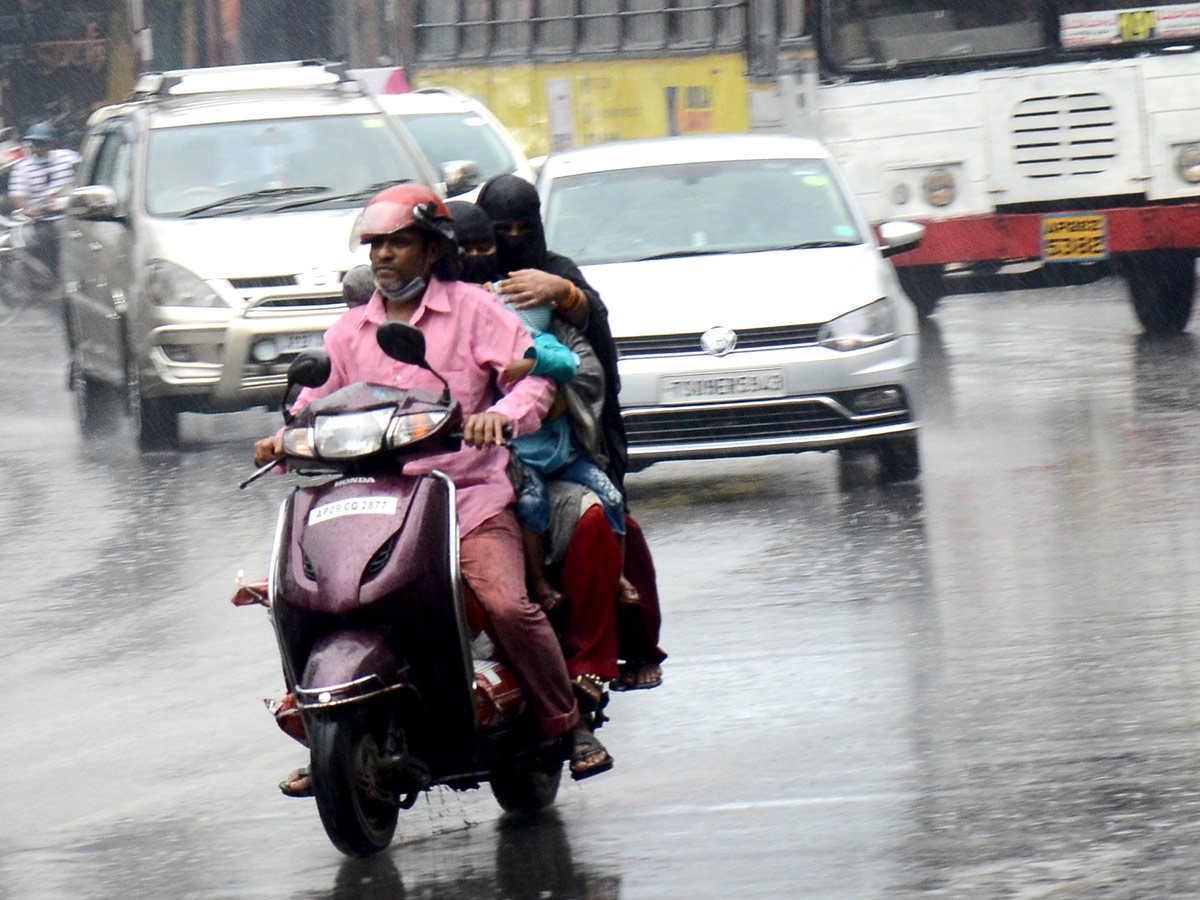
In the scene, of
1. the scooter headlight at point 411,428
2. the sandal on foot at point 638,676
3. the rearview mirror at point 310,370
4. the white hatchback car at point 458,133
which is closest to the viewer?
the scooter headlight at point 411,428

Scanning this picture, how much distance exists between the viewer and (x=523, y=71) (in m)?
25.1

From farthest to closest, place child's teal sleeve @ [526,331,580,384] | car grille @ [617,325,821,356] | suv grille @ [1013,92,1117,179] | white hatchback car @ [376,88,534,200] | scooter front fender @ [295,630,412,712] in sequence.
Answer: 1. white hatchback car @ [376,88,534,200]
2. suv grille @ [1013,92,1117,179]
3. car grille @ [617,325,821,356]
4. child's teal sleeve @ [526,331,580,384]
5. scooter front fender @ [295,630,412,712]

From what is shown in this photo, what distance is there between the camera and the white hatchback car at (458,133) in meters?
17.9

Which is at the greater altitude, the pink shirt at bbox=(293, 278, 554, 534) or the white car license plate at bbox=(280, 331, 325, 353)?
the pink shirt at bbox=(293, 278, 554, 534)

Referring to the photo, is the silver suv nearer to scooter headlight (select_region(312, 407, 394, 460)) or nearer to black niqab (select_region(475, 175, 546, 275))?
black niqab (select_region(475, 175, 546, 275))

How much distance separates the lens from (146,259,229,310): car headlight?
42.9ft

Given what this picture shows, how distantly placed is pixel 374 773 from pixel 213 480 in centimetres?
734

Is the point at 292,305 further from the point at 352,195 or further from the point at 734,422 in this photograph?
the point at 734,422

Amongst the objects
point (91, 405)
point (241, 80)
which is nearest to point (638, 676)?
point (91, 405)

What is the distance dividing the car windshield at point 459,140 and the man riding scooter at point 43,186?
7.91 m

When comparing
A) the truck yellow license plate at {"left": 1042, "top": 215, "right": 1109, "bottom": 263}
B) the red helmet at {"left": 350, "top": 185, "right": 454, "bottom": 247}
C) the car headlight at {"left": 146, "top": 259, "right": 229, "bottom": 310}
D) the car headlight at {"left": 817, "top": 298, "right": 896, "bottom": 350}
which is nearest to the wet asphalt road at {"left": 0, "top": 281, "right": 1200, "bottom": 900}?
the car headlight at {"left": 817, "top": 298, "right": 896, "bottom": 350}

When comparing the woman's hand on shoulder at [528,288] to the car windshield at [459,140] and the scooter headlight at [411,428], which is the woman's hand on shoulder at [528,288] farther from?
the car windshield at [459,140]

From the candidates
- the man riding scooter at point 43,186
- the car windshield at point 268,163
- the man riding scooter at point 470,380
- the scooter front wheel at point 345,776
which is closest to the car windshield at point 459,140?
the car windshield at point 268,163

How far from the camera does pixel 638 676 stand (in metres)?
6.08
